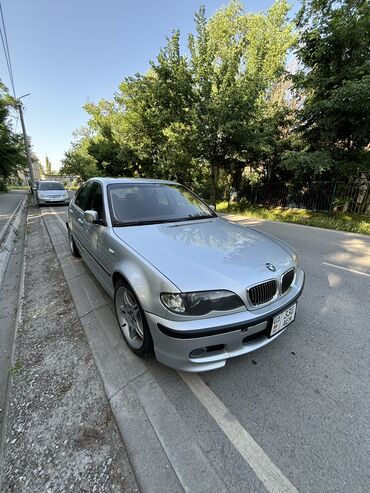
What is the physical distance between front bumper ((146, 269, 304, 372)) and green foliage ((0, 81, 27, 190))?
23.1m

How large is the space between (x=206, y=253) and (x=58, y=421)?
1.64m

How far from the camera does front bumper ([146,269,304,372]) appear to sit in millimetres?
1647

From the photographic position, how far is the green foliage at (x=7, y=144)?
17781 millimetres

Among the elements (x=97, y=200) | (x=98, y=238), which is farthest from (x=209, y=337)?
(x=97, y=200)

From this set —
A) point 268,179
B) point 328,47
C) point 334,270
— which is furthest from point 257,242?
point 268,179

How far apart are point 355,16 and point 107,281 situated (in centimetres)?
1146

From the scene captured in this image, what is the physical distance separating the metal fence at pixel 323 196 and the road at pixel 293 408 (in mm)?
9004

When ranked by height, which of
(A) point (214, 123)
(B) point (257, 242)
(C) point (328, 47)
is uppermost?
(C) point (328, 47)

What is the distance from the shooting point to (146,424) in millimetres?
1630

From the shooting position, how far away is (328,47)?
8594mm

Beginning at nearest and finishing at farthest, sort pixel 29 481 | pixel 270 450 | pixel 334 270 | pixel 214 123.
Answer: pixel 29 481 < pixel 270 450 < pixel 334 270 < pixel 214 123

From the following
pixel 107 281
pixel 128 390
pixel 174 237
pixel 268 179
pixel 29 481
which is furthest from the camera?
pixel 268 179

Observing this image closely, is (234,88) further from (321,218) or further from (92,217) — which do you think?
(92,217)

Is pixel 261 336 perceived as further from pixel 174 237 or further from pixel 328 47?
pixel 328 47
